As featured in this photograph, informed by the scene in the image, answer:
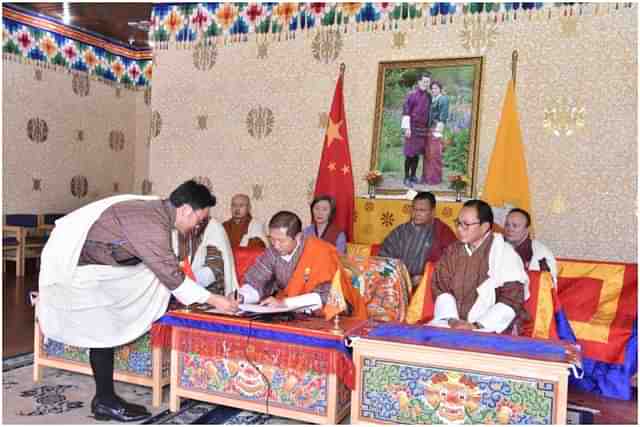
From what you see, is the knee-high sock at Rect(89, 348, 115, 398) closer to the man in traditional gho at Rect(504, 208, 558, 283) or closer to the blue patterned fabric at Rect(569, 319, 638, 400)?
the blue patterned fabric at Rect(569, 319, 638, 400)

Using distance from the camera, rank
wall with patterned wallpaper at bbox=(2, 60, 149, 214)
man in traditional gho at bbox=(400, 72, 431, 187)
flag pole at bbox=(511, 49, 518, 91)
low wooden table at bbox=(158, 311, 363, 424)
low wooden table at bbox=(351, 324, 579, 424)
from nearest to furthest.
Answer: low wooden table at bbox=(351, 324, 579, 424), low wooden table at bbox=(158, 311, 363, 424), flag pole at bbox=(511, 49, 518, 91), man in traditional gho at bbox=(400, 72, 431, 187), wall with patterned wallpaper at bbox=(2, 60, 149, 214)

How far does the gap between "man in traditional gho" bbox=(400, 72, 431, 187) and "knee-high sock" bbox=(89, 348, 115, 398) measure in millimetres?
3335

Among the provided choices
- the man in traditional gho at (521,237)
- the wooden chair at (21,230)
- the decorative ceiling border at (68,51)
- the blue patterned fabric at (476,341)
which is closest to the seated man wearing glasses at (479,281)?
the blue patterned fabric at (476,341)

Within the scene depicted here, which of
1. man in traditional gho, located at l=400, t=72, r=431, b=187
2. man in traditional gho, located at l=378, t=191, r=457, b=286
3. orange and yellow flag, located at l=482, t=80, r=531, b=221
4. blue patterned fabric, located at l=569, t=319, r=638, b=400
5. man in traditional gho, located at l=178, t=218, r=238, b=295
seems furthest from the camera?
man in traditional gho, located at l=400, t=72, r=431, b=187

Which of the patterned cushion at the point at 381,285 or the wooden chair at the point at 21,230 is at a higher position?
the patterned cushion at the point at 381,285

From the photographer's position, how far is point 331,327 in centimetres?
281

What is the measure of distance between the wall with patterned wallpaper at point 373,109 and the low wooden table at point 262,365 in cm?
296

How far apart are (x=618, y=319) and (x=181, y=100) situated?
4.85m

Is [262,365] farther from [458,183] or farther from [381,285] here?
[458,183]

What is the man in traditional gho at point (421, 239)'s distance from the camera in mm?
4621

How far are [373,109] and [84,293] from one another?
3.54 metres

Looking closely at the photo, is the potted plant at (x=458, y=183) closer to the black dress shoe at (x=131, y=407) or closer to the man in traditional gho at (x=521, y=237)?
the man in traditional gho at (x=521, y=237)

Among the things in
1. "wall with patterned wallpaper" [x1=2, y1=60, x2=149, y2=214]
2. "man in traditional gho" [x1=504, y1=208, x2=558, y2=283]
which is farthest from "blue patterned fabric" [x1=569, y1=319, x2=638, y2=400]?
"wall with patterned wallpaper" [x1=2, y1=60, x2=149, y2=214]

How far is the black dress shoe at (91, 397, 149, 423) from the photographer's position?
2.94 m
